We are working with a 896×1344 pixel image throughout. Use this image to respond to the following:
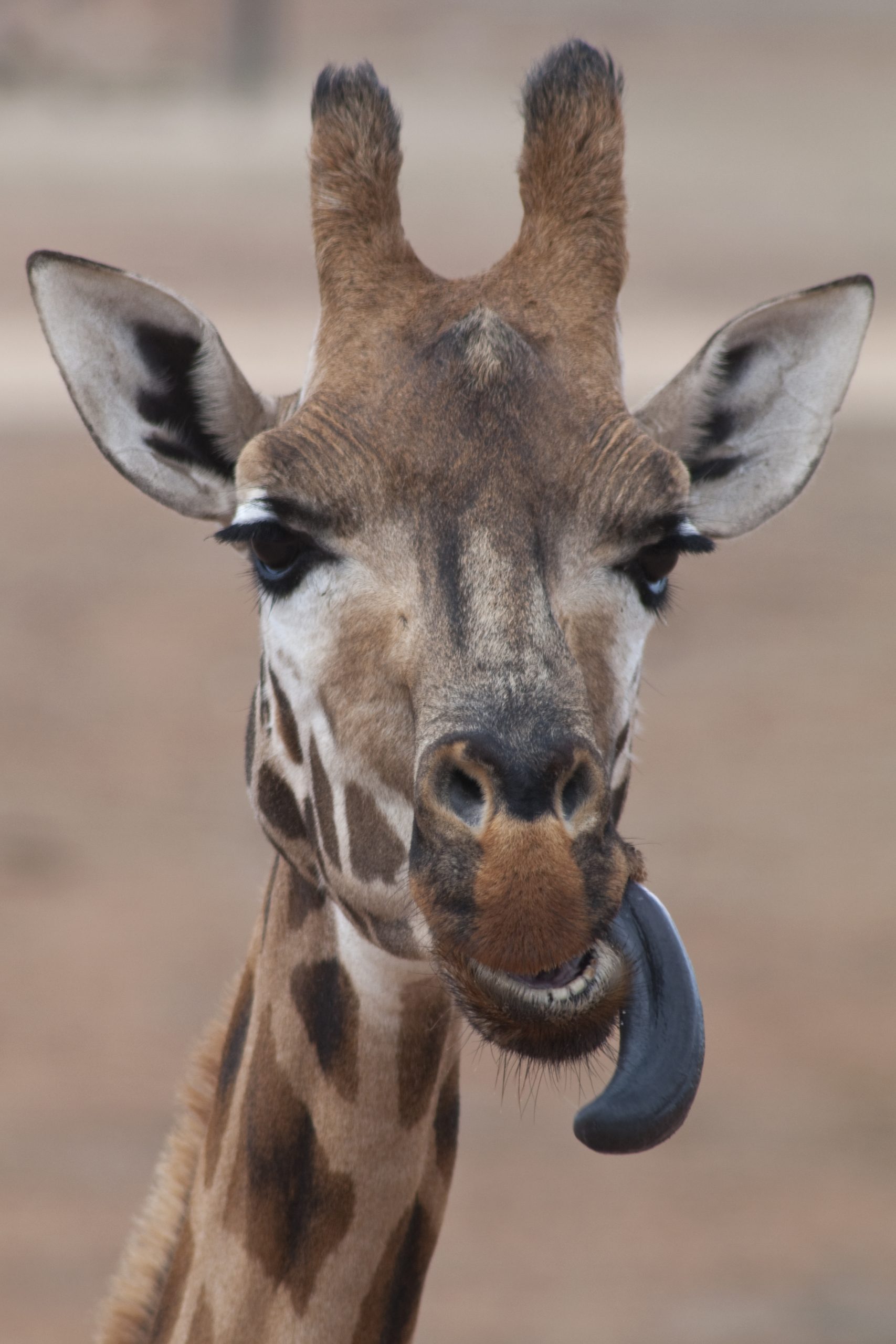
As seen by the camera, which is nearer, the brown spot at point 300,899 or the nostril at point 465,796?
the nostril at point 465,796

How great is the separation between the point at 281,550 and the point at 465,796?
107cm

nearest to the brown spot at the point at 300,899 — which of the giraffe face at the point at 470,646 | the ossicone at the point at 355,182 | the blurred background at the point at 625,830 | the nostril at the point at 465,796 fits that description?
the giraffe face at the point at 470,646

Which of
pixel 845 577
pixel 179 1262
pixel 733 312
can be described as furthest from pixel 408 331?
pixel 733 312

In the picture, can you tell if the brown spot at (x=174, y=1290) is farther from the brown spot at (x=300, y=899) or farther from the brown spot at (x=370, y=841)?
the brown spot at (x=370, y=841)

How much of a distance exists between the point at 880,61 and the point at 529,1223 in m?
59.8

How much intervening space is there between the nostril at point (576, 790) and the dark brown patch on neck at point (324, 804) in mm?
958

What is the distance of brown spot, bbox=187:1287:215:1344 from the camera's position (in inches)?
202

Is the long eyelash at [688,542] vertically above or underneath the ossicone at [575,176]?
underneath

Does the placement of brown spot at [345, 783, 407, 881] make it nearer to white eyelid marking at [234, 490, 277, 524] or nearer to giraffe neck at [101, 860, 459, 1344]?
giraffe neck at [101, 860, 459, 1344]

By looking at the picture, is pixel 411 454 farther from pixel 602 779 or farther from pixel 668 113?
pixel 668 113

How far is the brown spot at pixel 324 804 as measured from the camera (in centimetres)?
505

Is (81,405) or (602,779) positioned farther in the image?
(81,405)

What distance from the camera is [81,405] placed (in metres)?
5.61

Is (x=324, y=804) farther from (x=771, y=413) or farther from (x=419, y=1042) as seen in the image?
(x=771, y=413)
